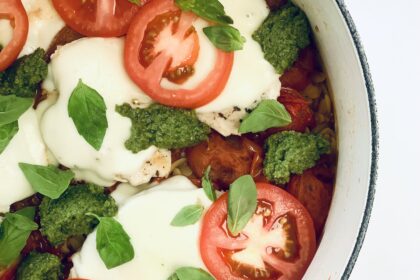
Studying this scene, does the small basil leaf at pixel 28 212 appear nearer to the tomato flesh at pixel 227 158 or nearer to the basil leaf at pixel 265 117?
the tomato flesh at pixel 227 158

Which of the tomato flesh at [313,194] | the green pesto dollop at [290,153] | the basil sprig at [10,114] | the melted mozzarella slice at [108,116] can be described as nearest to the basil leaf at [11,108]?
the basil sprig at [10,114]

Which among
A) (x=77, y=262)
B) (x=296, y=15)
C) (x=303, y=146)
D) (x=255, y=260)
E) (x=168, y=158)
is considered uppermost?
(x=296, y=15)

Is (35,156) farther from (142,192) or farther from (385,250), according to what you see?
(385,250)

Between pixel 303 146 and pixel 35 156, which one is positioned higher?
pixel 303 146

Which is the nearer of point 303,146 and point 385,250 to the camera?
point 303,146

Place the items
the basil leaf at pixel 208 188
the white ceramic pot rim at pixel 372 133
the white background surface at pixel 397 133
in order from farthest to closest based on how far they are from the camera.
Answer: the white background surface at pixel 397 133 < the basil leaf at pixel 208 188 < the white ceramic pot rim at pixel 372 133

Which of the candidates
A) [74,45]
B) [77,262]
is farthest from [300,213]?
[74,45]

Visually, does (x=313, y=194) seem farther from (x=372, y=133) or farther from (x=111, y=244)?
(x=111, y=244)

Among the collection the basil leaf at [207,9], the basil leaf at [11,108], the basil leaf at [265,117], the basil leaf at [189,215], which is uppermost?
the basil leaf at [207,9]
